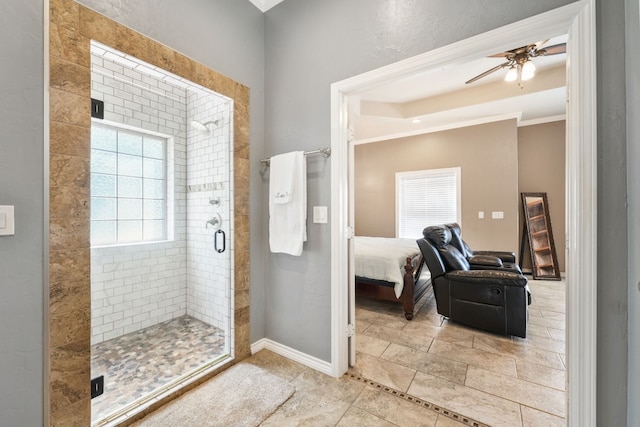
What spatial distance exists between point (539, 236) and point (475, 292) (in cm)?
333

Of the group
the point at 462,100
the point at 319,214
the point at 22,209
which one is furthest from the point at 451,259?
the point at 22,209

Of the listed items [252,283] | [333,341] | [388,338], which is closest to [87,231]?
[252,283]

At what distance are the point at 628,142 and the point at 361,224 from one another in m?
5.35

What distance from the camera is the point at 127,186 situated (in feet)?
9.17

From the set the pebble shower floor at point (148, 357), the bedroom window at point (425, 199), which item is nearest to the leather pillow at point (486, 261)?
the bedroom window at point (425, 199)

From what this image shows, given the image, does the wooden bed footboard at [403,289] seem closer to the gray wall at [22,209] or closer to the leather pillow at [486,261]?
the leather pillow at [486,261]

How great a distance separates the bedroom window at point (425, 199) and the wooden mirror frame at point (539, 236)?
121 cm

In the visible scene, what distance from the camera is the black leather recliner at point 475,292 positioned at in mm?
2457

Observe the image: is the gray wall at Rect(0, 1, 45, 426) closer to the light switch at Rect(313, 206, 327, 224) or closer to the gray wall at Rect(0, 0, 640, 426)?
the gray wall at Rect(0, 0, 640, 426)

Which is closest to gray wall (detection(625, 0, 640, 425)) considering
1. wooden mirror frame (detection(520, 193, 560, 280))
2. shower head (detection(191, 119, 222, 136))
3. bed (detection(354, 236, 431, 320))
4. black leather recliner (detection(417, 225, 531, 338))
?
black leather recliner (detection(417, 225, 531, 338))

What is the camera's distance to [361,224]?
6465 millimetres

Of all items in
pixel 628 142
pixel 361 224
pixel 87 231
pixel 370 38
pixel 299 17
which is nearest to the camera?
pixel 628 142

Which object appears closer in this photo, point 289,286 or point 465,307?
point 289,286

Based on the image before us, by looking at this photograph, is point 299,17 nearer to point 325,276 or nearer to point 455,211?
point 325,276
